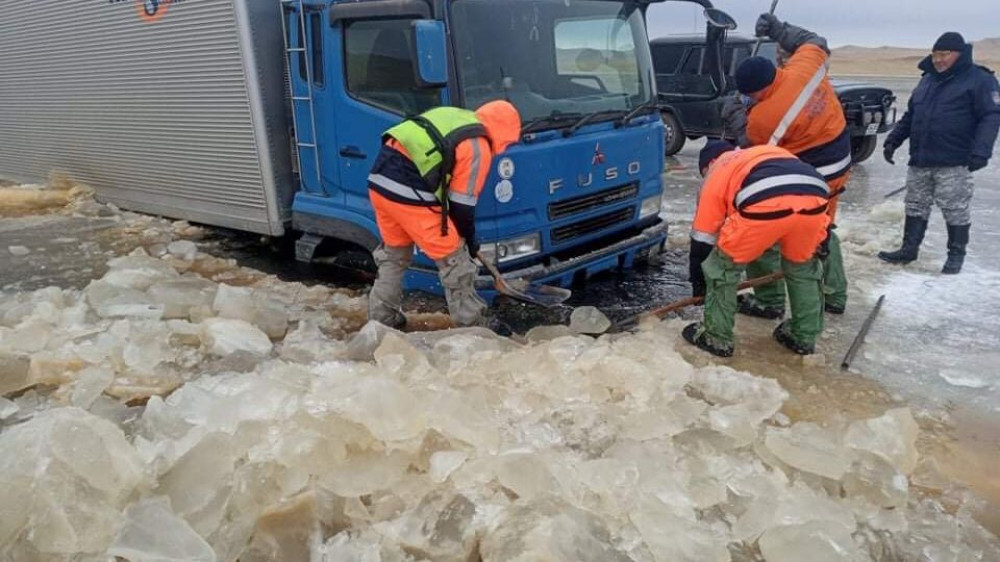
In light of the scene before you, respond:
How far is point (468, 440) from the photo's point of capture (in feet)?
9.31

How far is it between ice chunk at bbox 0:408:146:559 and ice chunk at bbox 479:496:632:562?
1238mm

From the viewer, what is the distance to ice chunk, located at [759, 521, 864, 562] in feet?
7.55

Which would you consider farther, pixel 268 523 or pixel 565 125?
pixel 565 125

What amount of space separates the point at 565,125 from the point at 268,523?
9.55 ft

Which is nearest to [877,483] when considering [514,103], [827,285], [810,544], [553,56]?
[810,544]

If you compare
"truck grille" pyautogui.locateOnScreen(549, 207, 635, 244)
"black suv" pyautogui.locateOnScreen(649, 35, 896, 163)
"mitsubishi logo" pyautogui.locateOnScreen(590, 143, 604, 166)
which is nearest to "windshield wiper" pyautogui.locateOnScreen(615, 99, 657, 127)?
"mitsubishi logo" pyautogui.locateOnScreen(590, 143, 604, 166)

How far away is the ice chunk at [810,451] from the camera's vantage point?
2758 millimetres

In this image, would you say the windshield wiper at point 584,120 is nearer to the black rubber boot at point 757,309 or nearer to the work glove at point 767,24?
the work glove at point 767,24

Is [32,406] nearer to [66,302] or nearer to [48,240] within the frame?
[66,302]

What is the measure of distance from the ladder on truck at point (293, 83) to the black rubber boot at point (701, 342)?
2601 mm

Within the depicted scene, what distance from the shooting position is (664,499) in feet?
8.49

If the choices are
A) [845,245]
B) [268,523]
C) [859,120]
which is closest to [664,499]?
[268,523]

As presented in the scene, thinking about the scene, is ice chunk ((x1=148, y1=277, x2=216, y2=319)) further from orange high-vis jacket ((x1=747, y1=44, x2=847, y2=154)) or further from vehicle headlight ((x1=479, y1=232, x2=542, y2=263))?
orange high-vis jacket ((x1=747, y1=44, x2=847, y2=154))

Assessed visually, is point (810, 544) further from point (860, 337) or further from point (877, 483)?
point (860, 337)
